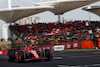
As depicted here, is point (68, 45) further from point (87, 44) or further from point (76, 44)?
point (87, 44)

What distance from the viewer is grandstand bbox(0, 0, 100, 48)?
3181 centimetres

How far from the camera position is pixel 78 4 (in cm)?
4522

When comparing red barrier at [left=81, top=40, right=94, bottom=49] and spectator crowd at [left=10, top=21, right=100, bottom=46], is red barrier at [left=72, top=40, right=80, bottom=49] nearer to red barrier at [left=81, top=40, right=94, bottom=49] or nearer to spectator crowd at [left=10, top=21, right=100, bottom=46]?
red barrier at [left=81, top=40, right=94, bottom=49]

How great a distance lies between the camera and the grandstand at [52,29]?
3181 centimetres

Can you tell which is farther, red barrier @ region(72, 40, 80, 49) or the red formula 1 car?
red barrier @ region(72, 40, 80, 49)

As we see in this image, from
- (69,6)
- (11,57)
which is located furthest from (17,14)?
(11,57)

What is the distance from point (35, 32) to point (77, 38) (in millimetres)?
8006

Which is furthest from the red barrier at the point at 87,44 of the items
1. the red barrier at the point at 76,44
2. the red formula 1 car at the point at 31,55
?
the red formula 1 car at the point at 31,55

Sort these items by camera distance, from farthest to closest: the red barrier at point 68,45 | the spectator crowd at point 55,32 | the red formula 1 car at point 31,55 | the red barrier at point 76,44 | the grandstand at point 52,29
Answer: the grandstand at point 52,29
the spectator crowd at point 55,32
the red barrier at point 68,45
the red barrier at point 76,44
the red formula 1 car at point 31,55

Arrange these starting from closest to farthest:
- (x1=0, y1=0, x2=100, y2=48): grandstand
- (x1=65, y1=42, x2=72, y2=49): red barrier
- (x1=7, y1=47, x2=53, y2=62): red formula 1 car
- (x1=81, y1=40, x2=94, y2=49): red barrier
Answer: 1. (x1=7, y1=47, x2=53, y2=62): red formula 1 car
2. (x1=81, y1=40, x2=94, y2=49): red barrier
3. (x1=65, y1=42, x2=72, y2=49): red barrier
4. (x1=0, y1=0, x2=100, y2=48): grandstand

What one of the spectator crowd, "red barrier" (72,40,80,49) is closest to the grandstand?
the spectator crowd

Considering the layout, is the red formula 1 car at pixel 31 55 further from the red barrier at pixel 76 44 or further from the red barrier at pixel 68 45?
the red barrier at pixel 68 45

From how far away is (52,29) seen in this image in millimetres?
37781

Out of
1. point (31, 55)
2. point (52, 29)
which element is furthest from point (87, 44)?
point (31, 55)
